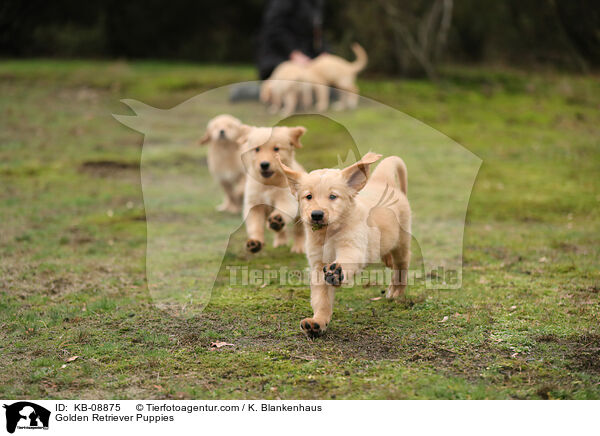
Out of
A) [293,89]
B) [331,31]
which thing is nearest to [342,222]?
[293,89]

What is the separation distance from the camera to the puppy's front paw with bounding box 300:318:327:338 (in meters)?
4.49

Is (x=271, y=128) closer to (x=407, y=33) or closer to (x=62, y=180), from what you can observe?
(x=62, y=180)

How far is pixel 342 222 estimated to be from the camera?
4.39m

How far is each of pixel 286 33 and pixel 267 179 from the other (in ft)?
36.6

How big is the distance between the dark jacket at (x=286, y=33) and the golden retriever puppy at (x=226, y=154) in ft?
26.8

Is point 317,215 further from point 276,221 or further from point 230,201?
point 230,201

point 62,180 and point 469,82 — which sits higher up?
point 469,82

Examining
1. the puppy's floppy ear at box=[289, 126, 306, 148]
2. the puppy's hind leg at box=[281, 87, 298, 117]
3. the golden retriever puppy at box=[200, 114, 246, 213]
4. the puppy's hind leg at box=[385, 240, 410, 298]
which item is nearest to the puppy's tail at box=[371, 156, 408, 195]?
the puppy's hind leg at box=[385, 240, 410, 298]

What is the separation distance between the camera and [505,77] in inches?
716

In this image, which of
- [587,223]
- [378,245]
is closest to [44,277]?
[378,245]

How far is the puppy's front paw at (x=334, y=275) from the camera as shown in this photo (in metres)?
4.12

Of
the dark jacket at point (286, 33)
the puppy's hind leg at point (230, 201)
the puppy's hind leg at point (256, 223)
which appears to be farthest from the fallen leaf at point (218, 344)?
the dark jacket at point (286, 33)
